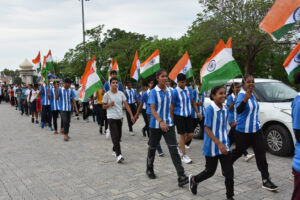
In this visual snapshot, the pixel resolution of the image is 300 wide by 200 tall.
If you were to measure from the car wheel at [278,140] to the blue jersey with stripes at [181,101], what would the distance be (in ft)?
6.27

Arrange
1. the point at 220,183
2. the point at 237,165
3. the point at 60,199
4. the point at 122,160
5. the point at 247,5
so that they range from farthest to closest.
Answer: the point at 247,5, the point at 122,160, the point at 237,165, the point at 220,183, the point at 60,199

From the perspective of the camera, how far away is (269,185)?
174 inches

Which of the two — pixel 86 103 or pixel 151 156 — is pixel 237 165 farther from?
pixel 86 103

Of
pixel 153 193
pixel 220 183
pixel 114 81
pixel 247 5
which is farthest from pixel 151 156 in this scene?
pixel 247 5

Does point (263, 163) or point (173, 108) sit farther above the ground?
point (173, 108)

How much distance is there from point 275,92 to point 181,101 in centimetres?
260

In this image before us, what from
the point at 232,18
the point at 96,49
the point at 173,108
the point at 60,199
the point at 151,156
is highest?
the point at 232,18

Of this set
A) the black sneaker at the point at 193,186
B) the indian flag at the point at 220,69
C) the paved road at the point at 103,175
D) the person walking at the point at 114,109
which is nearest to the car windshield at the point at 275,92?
the paved road at the point at 103,175

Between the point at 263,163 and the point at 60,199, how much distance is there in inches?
122

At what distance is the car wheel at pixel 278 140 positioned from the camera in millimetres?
6168

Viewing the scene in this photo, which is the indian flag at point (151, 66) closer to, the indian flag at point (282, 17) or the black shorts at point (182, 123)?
the black shorts at point (182, 123)

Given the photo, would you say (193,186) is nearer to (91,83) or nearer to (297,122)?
(297,122)

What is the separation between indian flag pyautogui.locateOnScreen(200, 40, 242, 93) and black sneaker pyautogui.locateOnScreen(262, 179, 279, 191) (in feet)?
5.43

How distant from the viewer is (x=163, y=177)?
17.2ft
